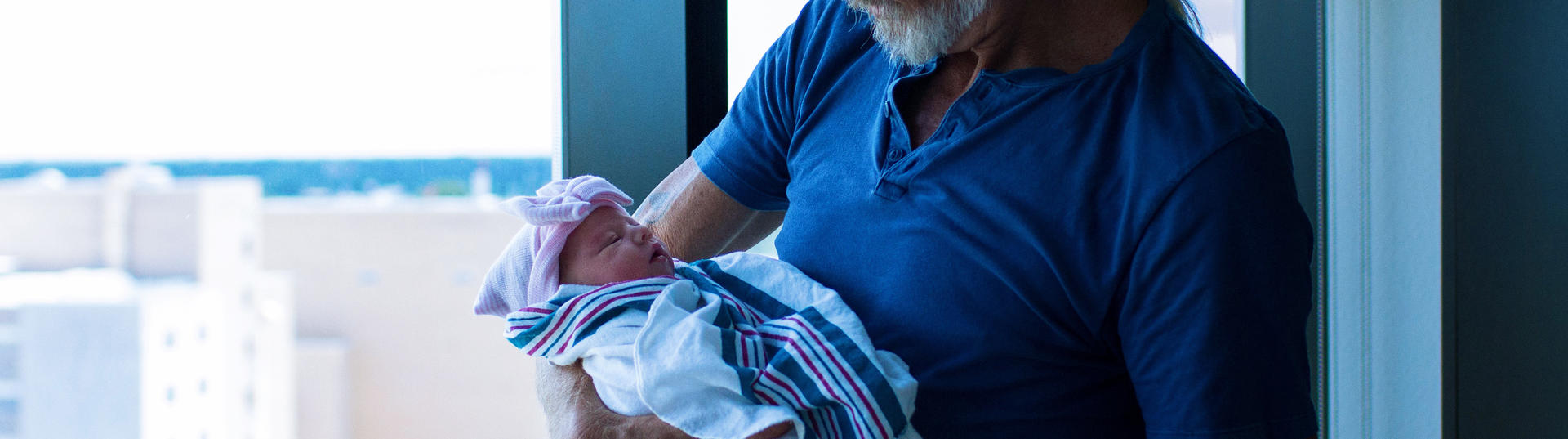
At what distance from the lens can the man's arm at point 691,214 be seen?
4.12 feet

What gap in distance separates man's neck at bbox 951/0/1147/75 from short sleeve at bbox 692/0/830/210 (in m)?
0.25

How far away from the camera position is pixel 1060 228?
923 mm

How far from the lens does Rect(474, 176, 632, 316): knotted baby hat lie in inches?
42.1

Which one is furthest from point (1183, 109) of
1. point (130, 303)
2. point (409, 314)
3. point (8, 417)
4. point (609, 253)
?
point (409, 314)

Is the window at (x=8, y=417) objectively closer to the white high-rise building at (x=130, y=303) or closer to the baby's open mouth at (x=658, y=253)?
the white high-rise building at (x=130, y=303)

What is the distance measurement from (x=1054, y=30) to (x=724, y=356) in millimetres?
440

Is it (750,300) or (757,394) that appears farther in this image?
(750,300)

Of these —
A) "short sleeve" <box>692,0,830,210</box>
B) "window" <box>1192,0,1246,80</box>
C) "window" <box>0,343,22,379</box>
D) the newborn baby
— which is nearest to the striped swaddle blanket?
the newborn baby

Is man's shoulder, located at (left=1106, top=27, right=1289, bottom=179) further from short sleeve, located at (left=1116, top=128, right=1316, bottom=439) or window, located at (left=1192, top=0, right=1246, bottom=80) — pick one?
window, located at (left=1192, top=0, right=1246, bottom=80)

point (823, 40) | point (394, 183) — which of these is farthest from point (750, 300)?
point (394, 183)

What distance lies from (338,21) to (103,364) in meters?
0.72

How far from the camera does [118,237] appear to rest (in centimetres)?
149

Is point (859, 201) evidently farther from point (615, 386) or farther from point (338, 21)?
point (338, 21)

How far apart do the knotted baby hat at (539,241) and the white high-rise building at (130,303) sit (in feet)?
1.29
